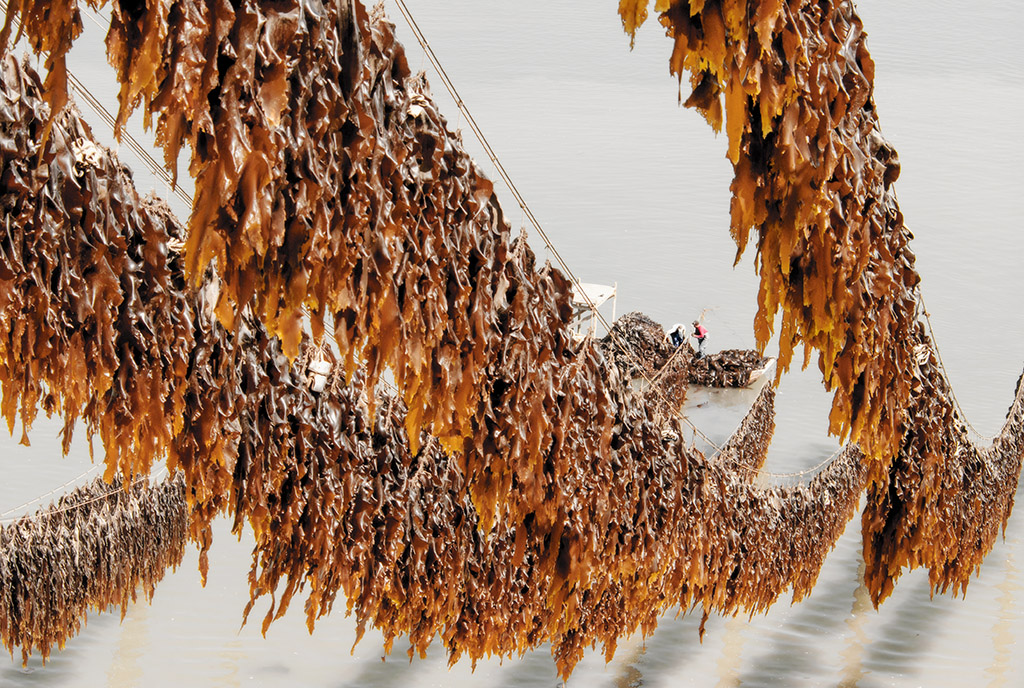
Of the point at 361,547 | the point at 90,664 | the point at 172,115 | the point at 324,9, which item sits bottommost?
the point at 90,664

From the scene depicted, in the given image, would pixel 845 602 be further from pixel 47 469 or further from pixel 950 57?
pixel 950 57

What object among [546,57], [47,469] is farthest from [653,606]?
[546,57]

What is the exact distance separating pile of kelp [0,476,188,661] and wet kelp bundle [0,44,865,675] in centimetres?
347

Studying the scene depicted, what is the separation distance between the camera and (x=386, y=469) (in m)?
4.45

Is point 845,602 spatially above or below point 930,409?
below

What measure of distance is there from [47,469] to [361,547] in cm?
1000

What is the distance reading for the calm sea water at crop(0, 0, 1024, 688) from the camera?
9758mm

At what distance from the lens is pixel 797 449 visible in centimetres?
1526

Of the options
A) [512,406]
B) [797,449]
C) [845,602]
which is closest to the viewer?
[512,406]

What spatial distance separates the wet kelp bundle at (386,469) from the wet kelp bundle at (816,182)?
0.88m

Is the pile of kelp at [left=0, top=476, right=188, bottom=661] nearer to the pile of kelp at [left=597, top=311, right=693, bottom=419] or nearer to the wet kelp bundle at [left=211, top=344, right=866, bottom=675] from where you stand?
the wet kelp bundle at [left=211, top=344, right=866, bottom=675]

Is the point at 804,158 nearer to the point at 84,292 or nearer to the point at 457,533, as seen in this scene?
the point at 84,292

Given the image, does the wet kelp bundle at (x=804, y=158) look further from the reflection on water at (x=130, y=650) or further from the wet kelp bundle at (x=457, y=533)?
the reflection on water at (x=130, y=650)

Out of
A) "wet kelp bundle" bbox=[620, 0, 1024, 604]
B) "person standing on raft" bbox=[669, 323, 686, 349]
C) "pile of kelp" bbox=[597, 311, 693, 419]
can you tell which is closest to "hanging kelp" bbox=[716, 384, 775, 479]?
"pile of kelp" bbox=[597, 311, 693, 419]
